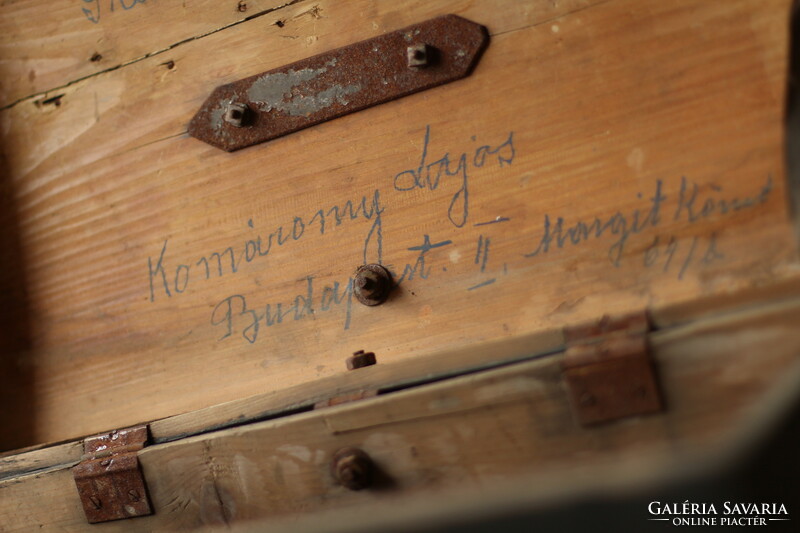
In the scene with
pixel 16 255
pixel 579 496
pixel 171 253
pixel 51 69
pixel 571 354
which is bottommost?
pixel 579 496

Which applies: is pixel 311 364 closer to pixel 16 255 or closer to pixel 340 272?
pixel 340 272

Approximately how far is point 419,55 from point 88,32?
0.61 m

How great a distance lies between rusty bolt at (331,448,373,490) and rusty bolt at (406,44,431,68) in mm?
532

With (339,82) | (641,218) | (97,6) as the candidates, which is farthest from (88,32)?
(641,218)

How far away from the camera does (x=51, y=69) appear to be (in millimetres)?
1283

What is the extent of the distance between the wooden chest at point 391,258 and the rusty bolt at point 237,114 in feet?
0.07

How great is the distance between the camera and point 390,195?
A: 1.07 m

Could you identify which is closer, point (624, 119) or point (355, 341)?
point (624, 119)

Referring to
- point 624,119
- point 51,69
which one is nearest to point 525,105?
point 624,119

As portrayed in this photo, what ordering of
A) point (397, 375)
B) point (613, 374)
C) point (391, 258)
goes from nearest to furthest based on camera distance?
1. point (613, 374)
2. point (397, 375)
3. point (391, 258)

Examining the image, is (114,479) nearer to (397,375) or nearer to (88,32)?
(397,375)

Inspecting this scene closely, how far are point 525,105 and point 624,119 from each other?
133 mm

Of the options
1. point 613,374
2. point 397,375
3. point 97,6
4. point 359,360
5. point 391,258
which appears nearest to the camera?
point 613,374

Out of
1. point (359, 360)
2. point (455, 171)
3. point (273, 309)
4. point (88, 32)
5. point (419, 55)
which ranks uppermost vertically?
point (88, 32)
